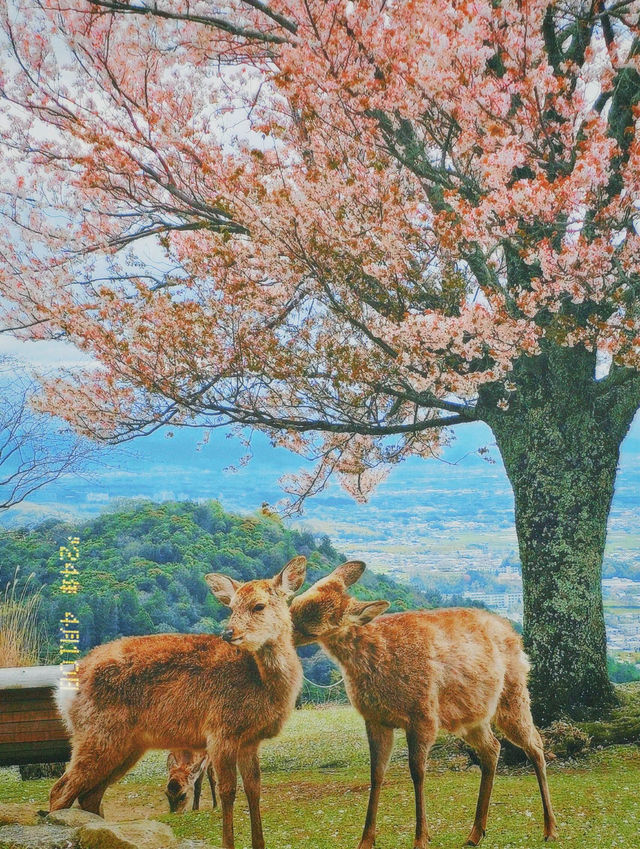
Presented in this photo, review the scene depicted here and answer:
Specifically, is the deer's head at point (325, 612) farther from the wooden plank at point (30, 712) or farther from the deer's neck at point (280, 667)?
the wooden plank at point (30, 712)

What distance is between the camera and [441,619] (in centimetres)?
421

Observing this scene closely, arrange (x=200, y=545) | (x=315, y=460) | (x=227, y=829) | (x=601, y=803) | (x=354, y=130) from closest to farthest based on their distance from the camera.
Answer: (x=227, y=829)
(x=601, y=803)
(x=354, y=130)
(x=200, y=545)
(x=315, y=460)

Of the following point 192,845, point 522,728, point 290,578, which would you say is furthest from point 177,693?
point 522,728

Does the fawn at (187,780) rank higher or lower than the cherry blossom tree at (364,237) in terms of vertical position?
lower

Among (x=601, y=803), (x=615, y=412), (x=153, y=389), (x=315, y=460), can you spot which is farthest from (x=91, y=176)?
(x=601, y=803)

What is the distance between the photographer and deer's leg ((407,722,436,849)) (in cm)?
385

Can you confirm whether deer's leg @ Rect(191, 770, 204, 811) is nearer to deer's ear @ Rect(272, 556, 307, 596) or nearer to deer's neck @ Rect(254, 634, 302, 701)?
deer's neck @ Rect(254, 634, 302, 701)

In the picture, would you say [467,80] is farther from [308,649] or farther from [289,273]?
[308,649]

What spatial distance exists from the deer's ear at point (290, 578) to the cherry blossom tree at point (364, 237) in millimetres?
1165

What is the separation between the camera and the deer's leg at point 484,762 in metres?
3.93

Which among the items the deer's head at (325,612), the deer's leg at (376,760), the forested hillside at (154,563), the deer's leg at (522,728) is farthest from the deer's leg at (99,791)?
the deer's leg at (522,728)

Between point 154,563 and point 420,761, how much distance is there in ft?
6.56

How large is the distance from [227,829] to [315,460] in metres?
2.41

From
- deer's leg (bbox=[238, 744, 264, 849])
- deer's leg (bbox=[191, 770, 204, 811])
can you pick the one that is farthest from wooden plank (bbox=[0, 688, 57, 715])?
deer's leg (bbox=[238, 744, 264, 849])
